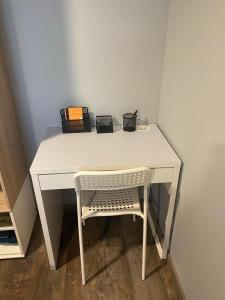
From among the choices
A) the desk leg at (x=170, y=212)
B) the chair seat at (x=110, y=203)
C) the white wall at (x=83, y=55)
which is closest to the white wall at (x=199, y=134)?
the desk leg at (x=170, y=212)

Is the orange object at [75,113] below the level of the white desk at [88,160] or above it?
above

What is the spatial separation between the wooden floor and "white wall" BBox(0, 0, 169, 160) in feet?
2.74

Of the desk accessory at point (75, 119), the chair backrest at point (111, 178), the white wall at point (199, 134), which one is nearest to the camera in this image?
the white wall at point (199, 134)

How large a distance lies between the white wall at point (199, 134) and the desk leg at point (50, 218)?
2.48 ft

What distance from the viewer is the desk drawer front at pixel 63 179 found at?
3.85 ft

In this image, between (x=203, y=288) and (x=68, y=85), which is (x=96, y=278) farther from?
(x=68, y=85)

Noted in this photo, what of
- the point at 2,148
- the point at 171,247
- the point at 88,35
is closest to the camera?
the point at 2,148

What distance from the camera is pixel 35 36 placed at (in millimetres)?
1356

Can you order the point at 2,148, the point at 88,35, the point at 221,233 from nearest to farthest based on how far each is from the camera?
the point at 221,233
the point at 2,148
the point at 88,35

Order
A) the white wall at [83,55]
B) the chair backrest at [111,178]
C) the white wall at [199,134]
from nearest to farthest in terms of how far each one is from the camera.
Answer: the white wall at [199,134], the chair backrest at [111,178], the white wall at [83,55]

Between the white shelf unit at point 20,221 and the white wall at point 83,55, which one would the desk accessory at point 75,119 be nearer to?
the white wall at point 83,55

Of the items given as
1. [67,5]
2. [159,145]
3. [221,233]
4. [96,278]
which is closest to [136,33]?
[67,5]

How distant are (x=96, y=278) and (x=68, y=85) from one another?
4.04 ft

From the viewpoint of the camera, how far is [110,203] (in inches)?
51.1
